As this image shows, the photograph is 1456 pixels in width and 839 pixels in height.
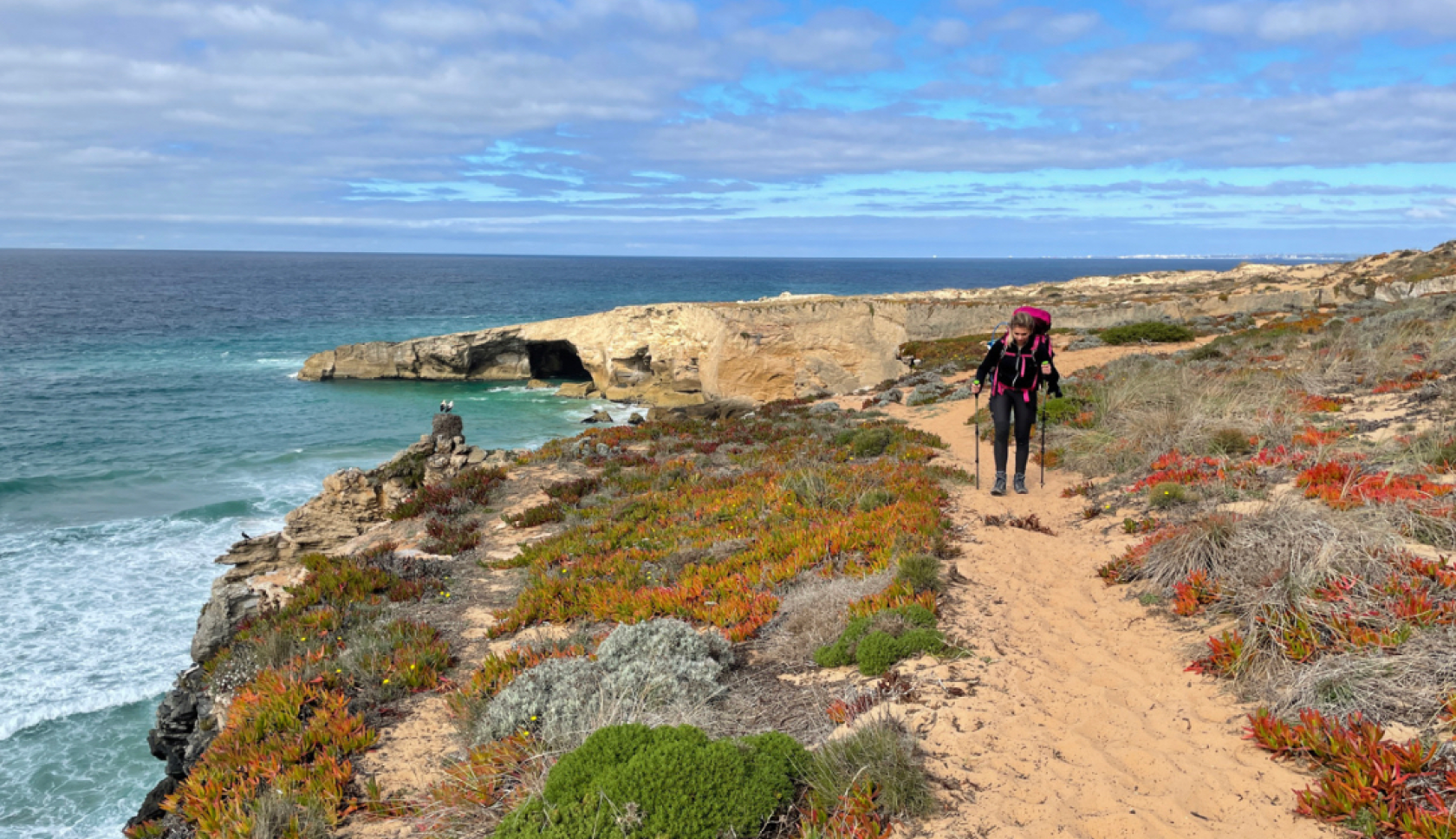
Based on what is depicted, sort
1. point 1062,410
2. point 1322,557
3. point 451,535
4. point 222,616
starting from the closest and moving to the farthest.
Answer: point 1322,557
point 222,616
point 451,535
point 1062,410

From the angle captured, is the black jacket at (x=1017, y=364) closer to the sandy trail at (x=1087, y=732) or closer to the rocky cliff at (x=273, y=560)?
the sandy trail at (x=1087, y=732)

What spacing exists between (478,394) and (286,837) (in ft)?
123

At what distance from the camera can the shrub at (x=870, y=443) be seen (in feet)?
41.6

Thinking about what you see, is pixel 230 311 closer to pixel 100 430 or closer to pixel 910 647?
pixel 100 430

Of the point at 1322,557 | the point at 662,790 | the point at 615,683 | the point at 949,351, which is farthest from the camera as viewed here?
the point at 949,351

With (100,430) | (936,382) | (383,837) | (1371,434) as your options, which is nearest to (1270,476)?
(1371,434)

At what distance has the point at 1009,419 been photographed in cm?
919

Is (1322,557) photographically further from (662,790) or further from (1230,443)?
(1230,443)

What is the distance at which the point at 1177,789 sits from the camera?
3.79 meters

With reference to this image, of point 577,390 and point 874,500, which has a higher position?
point 874,500

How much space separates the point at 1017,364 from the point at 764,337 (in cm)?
2156

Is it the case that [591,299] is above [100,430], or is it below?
above

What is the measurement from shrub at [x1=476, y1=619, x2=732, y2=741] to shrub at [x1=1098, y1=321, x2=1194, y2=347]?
21495 millimetres

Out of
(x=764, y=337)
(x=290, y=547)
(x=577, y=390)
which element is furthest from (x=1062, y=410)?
(x=577, y=390)
